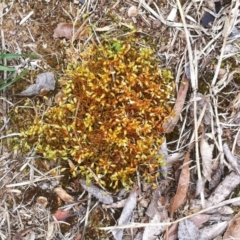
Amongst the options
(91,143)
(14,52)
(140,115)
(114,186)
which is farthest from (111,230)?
(14,52)

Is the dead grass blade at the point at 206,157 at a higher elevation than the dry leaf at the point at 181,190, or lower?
higher

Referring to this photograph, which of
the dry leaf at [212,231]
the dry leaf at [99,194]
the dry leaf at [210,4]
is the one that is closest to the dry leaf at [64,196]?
the dry leaf at [99,194]

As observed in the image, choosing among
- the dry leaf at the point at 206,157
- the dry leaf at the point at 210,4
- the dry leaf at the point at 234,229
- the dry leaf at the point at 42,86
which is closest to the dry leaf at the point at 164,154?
the dry leaf at the point at 206,157

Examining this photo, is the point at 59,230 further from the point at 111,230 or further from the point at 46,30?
the point at 46,30

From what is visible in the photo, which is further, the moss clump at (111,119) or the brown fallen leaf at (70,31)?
the brown fallen leaf at (70,31)

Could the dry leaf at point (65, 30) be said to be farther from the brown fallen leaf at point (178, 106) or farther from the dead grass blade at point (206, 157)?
the dead grass blade at point (206, 157)

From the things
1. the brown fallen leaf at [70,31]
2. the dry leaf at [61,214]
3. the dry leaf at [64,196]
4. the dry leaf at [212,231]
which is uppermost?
the brown fallen leaf at [70,31]

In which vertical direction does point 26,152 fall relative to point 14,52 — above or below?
below
